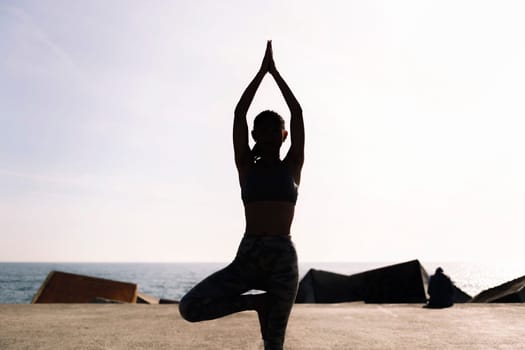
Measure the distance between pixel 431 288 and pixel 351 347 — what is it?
18.1 feet

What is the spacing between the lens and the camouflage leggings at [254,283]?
291 centimetres

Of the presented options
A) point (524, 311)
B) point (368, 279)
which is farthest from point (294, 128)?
point (368, 279)

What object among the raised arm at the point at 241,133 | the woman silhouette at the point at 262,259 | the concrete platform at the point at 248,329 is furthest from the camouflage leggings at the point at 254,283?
the concrete platform at the point at 248,329

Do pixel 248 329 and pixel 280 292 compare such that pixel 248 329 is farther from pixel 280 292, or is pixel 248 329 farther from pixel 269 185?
pixel 269 185

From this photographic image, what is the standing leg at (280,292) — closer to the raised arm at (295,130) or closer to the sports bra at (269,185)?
the sports bra at (269,185)

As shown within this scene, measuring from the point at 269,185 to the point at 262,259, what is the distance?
0.45 meters

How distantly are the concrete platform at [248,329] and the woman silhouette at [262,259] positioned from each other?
2.10 metres

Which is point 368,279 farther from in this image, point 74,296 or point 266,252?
point 266,252

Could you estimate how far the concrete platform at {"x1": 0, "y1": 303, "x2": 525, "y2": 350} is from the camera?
514 cm

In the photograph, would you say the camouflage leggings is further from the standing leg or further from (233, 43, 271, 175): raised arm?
(233, 43, 271, 175): raised arm

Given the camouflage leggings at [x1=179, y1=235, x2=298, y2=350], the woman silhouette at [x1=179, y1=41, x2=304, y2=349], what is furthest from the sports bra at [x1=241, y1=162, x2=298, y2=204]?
the camouflage leggings at [x1=179, y1=235, x2=298, y2=350]

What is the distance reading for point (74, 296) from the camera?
1234cm

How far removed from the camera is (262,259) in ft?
9.52

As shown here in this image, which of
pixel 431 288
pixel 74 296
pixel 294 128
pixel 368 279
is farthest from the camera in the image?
pixel 368 279
